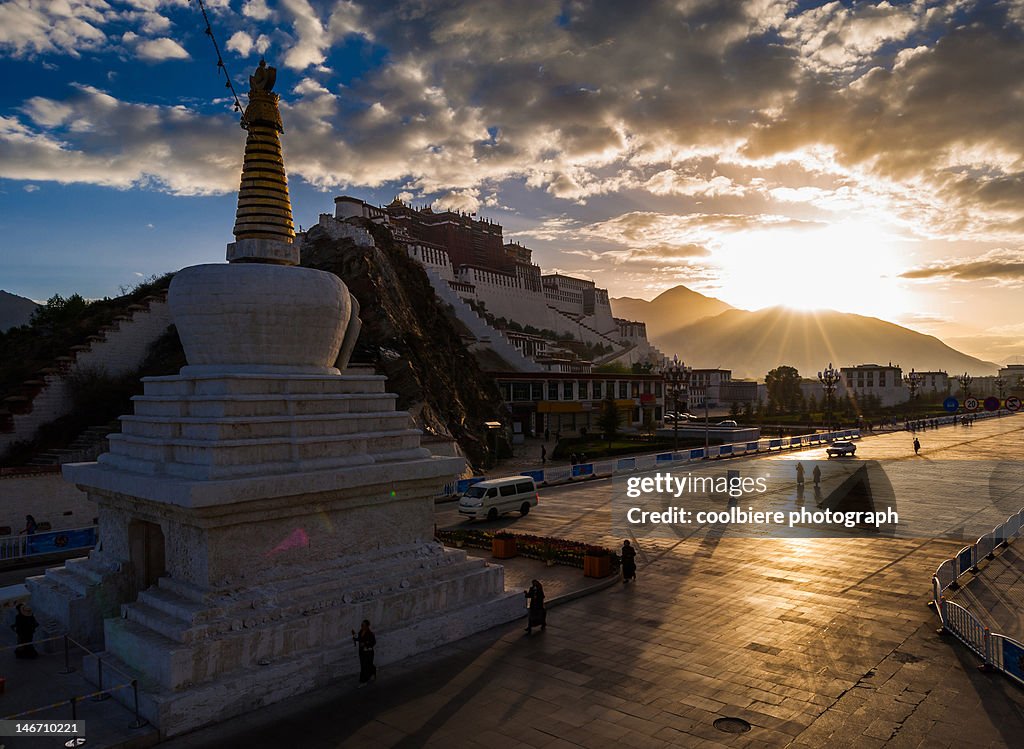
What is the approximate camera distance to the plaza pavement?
10477mm

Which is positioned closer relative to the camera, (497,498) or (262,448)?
(262,448)

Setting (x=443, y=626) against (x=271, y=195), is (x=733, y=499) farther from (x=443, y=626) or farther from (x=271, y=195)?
(x=271, y=195)

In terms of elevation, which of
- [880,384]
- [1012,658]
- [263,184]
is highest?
[263,184]

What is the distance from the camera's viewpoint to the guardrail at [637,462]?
37.7 m

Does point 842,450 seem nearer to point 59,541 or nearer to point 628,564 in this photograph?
point 628,564

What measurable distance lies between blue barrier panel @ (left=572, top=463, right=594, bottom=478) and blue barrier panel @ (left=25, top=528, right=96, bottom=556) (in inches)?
933

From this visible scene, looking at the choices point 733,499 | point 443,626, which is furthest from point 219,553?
point 733,499

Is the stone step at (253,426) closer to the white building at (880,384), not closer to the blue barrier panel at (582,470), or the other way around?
the blue barrier panel at (582,470)

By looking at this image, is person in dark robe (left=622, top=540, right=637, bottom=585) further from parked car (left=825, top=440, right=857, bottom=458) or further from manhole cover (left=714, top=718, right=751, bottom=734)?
parked car (left=825, top=440, right=857, bottom=458)

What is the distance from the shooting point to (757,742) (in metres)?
10.2

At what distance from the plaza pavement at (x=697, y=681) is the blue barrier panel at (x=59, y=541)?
15527mm

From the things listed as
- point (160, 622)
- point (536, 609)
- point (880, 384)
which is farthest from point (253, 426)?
point (880, 384)

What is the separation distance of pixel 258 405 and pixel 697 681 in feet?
31.7

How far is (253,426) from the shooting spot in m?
13.5
